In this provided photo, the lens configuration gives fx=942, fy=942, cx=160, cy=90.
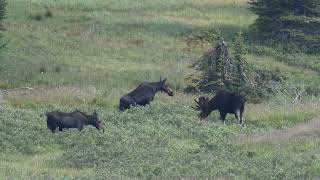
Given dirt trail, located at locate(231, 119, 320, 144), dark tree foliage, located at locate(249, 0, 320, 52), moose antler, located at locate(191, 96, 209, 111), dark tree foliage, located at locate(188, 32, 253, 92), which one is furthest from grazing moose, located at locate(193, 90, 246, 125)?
dark tree foliage, located at locate(249, 0, 320, 52)

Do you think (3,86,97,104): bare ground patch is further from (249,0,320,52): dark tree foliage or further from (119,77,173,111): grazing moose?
(249,0,320,52): dark tree foliage

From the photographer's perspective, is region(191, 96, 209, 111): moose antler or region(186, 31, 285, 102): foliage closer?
region(191, 96, 209, 111): moose antler

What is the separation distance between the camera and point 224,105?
2819 centimetres

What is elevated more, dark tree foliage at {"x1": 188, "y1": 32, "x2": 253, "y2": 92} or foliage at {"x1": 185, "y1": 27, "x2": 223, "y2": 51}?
dark tree foliage at {"x1": 188, "y1": 32, "x2": 253, "y2": 92}

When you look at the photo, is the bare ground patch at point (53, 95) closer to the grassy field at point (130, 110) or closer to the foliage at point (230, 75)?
the grassy field at point (130, 110)

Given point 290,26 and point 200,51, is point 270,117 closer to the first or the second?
point 200,51

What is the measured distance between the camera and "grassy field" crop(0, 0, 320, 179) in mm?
20844

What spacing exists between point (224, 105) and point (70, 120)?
518 cm

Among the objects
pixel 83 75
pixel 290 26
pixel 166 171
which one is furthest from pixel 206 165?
pixel 290 26

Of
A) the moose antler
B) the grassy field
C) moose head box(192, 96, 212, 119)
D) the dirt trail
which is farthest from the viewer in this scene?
the moose antler

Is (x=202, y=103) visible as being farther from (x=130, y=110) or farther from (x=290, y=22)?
(x=290, y=22)

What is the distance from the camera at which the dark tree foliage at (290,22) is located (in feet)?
164

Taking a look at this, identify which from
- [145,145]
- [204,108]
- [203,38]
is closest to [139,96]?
[204,108]

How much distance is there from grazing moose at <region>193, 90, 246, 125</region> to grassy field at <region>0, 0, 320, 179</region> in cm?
38
